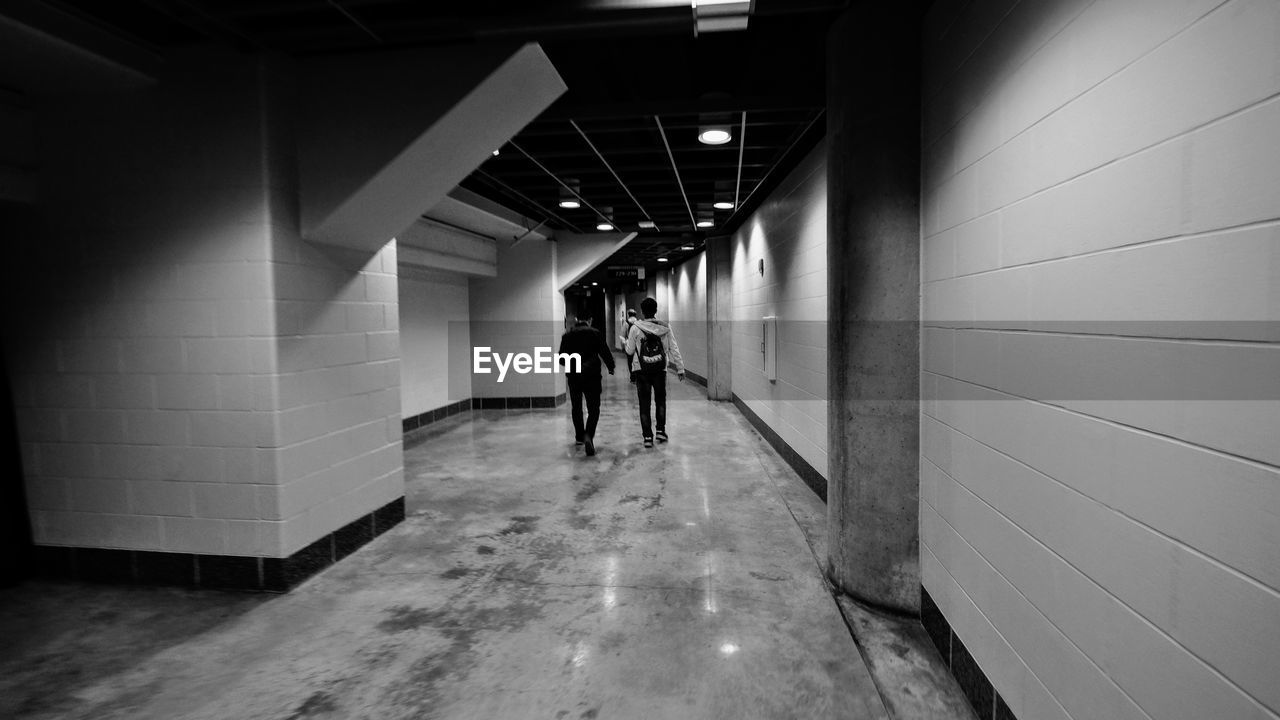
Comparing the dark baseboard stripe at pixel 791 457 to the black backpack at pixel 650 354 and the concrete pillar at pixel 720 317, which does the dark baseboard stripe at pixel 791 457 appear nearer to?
the black backpack at pixel 650 354

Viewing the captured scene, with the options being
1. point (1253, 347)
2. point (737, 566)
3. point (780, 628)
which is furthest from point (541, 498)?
point (1253, 347)

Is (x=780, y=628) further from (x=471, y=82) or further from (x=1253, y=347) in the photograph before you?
(x=471, y=82)

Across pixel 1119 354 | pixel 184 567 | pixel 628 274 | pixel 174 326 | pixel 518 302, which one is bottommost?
pixel 184 567

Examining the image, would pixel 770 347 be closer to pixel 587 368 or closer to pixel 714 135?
pixel 587 368

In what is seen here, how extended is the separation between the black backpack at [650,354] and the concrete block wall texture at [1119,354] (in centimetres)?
458

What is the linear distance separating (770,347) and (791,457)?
146cm

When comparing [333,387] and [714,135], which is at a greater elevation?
[714,135]

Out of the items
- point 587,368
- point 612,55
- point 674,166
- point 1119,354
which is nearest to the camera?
point 1119,354

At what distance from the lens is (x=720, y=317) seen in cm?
1085

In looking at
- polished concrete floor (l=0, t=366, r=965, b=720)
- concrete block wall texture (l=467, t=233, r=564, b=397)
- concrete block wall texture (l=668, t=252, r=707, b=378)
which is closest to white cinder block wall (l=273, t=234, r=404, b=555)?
polished concrete floor (l=0, t=366, r=965, b=720)

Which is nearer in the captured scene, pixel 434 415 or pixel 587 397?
pixel 587 397

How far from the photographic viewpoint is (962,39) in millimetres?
2467

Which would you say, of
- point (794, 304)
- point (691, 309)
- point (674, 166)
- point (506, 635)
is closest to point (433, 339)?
point (674, 166)

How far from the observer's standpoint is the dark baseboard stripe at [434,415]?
8.25 m
